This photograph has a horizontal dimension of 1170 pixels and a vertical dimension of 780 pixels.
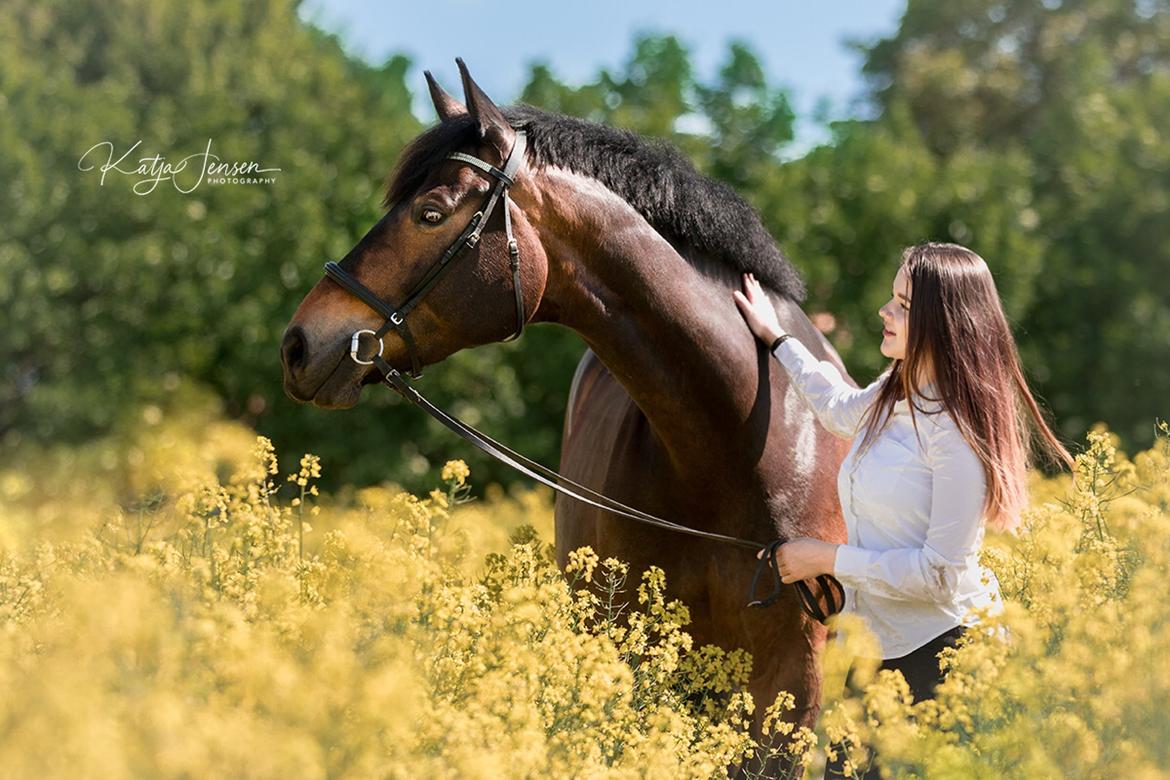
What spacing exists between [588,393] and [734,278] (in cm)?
148

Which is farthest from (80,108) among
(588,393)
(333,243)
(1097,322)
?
(1097,322)

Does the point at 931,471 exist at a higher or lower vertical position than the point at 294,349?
lower

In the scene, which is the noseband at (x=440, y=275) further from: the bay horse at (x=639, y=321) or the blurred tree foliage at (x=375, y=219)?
the blurred tree foliage at (x=375, y=219)

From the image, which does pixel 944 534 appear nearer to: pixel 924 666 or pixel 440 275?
pixel 924 666

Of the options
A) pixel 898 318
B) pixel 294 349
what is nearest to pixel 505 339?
pixel 294 349

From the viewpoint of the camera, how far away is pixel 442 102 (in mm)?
3699

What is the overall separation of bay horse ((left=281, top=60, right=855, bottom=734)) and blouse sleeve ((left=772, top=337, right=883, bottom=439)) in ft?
0.36

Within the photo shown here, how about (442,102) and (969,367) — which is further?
(442,102)

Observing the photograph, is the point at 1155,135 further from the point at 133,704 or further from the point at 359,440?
the point at 133,704

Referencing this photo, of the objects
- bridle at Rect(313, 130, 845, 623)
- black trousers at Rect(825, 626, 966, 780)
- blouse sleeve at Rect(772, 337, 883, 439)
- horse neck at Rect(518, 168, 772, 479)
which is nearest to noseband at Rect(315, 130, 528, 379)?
bridle at Rect(313, 130, 845, 623)

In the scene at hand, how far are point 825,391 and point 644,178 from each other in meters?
0.86

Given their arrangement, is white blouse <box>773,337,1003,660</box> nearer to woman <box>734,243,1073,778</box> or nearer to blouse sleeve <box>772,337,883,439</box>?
woman <box>734,243,1073,778</box>

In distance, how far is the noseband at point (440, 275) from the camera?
3.44 meters

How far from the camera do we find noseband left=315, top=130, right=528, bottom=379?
3.44 metres
